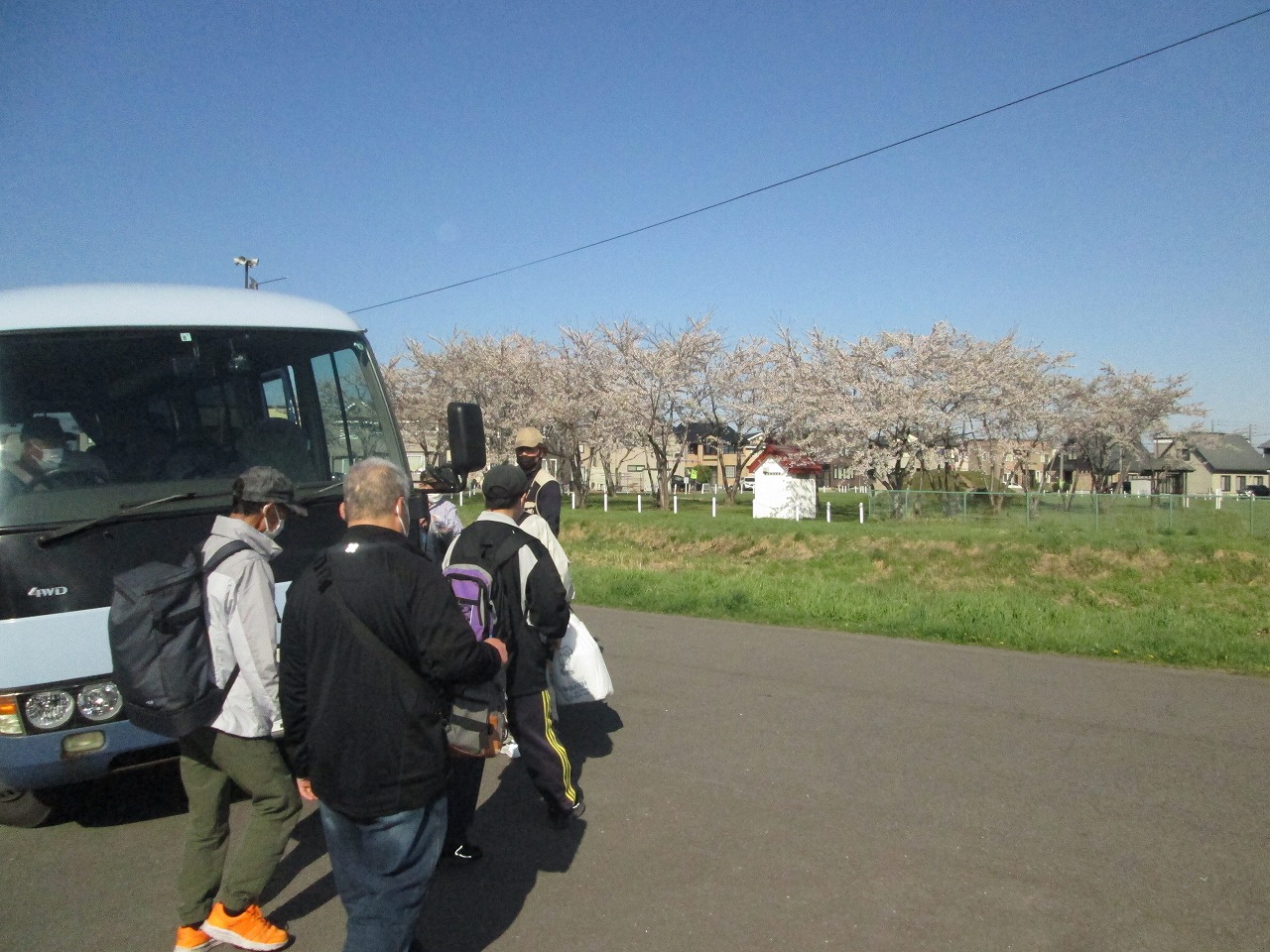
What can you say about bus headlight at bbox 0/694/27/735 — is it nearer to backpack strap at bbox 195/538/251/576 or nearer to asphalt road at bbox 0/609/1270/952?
asphalt road at bbox 0/609/1270/952

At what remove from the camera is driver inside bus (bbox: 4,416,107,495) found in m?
4.21

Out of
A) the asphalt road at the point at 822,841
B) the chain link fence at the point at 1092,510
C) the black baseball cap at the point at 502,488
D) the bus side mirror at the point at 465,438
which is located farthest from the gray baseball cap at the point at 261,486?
the chain link fence at the point at 1092,510

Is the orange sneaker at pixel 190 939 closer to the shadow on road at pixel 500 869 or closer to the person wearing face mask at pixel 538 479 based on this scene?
the shadow on road at pixel 500 869

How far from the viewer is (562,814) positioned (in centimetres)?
456

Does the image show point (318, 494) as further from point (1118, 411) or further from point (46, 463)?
point (1118, 411)

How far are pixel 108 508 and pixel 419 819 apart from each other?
258 centimetres

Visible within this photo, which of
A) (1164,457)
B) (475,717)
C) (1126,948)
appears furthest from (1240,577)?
(1164,457)

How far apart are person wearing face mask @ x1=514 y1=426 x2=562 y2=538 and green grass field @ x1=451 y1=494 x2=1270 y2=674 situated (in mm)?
5343

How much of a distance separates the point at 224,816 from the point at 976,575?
18.1 meters

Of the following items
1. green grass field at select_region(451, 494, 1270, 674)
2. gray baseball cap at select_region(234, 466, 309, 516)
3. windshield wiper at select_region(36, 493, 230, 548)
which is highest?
gray baseball cap at select_region(234, 466, 309, 516)

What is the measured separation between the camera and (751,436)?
1720 inches

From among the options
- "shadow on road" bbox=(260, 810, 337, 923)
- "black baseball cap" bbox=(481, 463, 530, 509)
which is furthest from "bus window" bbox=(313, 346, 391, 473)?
"shadow on road" bbox=(260, 810, 337, 923)

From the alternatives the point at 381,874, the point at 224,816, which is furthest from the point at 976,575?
the point at 381,874

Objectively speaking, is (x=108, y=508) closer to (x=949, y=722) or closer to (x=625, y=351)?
(x=949, y=722)
